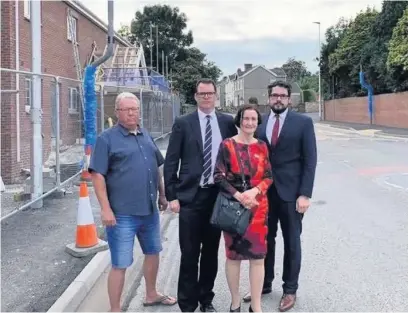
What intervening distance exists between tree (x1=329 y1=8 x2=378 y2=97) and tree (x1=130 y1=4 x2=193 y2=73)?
16152 mm

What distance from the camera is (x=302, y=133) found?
4316 mm

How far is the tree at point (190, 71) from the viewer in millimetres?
49388

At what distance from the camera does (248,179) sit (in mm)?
3918

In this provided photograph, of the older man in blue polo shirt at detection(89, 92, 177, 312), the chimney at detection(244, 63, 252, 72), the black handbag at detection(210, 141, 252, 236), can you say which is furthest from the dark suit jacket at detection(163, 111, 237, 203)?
the chimney at detection(244, 63, 252, 72)

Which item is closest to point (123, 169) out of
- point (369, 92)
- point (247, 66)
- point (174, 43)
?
point (369, 92)

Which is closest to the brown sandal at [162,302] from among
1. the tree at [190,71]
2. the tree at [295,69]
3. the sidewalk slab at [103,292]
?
the sidewalk slab at [103,292]

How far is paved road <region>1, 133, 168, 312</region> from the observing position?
4523 millimetres

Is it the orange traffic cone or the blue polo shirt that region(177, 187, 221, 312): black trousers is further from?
the orange traffic cone

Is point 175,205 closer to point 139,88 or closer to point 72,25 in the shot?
point 139,88

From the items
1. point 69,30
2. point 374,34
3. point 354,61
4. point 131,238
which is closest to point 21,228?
point 131,238

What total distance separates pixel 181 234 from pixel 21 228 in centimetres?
367

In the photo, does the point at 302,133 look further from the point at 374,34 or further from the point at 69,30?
the point at 374,34

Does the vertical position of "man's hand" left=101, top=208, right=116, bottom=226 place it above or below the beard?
below

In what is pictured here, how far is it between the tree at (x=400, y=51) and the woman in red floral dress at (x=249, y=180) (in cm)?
2798
